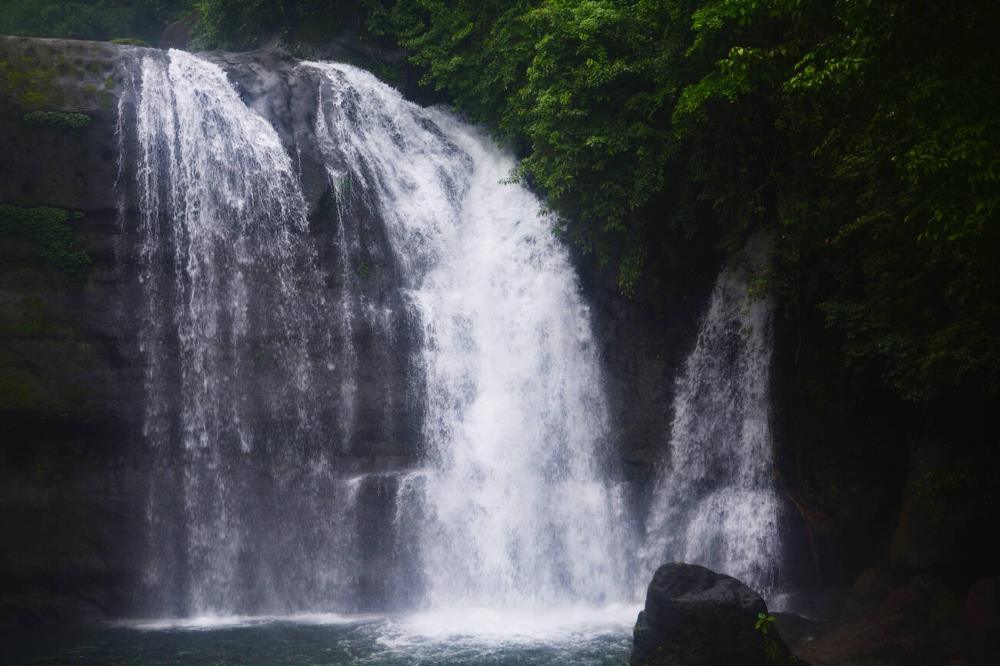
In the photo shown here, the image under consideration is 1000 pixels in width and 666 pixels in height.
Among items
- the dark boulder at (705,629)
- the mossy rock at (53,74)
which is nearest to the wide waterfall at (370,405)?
the mossy rock at (53,74)

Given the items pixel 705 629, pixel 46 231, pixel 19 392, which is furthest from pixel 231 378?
pixel 705 629

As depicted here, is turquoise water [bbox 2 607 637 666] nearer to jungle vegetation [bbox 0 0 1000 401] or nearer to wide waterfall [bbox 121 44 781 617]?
wide waterfall [bbox 121 44 781 617]

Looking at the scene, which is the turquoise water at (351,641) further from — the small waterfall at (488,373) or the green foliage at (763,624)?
the green foliage at (763,624)

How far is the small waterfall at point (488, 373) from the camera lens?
15555 millimetres

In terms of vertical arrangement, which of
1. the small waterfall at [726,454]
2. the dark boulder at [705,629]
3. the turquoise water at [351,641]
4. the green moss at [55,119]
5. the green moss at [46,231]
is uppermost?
the green moss at [55,119]

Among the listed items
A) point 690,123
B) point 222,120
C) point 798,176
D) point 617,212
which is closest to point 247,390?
point 222,120

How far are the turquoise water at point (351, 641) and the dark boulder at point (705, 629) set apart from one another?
104 centimetres

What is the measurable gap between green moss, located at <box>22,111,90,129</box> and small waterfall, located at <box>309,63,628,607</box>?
14.6 ft

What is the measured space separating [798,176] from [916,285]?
310cm

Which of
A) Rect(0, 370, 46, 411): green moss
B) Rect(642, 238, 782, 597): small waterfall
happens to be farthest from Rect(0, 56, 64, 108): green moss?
Rect(642, 238, 782, 597): small waterfall

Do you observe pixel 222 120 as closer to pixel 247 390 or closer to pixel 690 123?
pixel 247 390

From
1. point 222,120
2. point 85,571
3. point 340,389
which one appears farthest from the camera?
point 222,120

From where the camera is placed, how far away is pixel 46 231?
51.0 ft

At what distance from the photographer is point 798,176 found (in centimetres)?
1507
